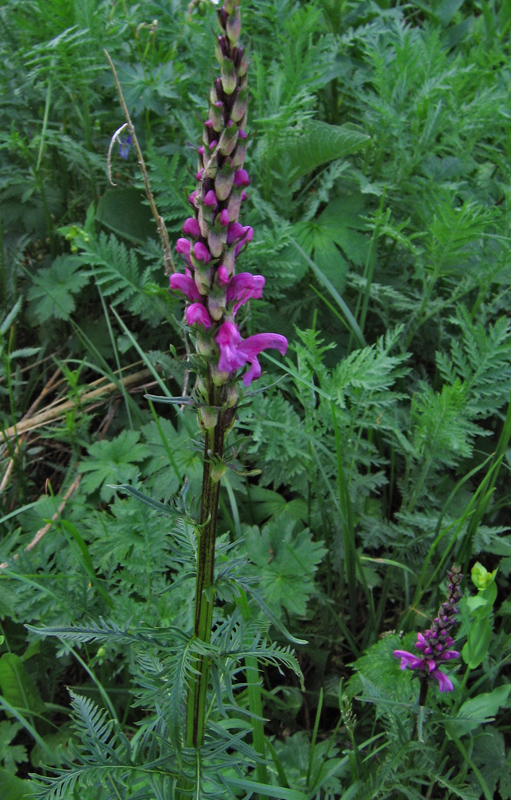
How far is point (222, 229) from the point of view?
100 cm

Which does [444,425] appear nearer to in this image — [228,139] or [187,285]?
[187,285]

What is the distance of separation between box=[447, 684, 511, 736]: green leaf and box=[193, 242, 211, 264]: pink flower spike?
146 centimetres

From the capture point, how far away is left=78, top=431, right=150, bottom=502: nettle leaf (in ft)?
7.66

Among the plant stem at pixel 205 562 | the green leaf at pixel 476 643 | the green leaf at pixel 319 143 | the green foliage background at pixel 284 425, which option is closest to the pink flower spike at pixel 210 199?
the plant stem at pixel 205 562

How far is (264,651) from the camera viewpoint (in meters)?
1.27

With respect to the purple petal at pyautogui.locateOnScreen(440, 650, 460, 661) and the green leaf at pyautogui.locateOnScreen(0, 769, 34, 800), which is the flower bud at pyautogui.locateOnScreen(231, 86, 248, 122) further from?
the green leaf at pyautogui.locateOnScreen(0, 769, 34, 800)

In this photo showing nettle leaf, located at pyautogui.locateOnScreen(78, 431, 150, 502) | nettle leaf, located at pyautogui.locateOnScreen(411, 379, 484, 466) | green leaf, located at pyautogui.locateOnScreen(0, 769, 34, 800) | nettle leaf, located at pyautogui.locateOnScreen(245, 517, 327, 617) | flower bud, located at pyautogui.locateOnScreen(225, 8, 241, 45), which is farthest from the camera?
nettle leaf, located at pyautogui.locateOnScreen(78, 431, 150, 502)

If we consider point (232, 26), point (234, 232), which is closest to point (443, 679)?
point (234, 232)

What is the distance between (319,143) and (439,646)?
2.17 metres

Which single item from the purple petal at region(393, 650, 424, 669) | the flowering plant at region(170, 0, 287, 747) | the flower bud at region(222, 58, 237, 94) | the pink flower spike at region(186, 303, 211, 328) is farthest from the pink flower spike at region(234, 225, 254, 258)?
the purple petal at region(393, 650, 424, 669)

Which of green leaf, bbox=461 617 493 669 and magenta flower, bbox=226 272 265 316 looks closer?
magenta flower, bbox=226 272 265 316

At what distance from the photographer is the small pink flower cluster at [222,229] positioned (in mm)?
930

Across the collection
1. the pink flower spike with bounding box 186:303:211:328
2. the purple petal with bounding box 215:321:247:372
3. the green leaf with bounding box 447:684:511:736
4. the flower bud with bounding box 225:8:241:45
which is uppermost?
the flower bud with bounding box 225:8:241:45

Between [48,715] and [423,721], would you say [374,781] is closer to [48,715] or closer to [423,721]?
[423,721]
